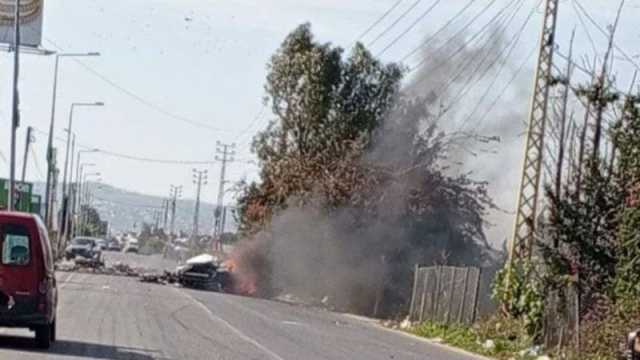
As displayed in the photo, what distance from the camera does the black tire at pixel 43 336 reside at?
86.9 feet

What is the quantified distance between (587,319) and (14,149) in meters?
27.9

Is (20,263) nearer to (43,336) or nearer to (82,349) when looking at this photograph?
(43,336)

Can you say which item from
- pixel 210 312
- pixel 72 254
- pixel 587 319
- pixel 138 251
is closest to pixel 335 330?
pixel 210 312

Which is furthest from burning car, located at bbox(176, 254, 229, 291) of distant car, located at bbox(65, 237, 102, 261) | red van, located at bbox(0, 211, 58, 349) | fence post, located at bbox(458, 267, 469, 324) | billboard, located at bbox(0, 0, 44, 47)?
red van, located at bbox(0, 211, 58, 349)

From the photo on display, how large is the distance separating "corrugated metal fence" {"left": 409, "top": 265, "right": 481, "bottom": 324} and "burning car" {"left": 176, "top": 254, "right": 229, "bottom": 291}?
2009 centimetres

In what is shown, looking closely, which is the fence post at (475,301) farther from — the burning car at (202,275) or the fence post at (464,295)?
the burning car at (202,275)

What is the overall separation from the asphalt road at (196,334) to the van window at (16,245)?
143 centimetres

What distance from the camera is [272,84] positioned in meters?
86.8

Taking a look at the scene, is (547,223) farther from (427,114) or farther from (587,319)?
(427,114)

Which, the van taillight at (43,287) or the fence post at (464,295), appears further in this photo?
the fence post at (464,295)

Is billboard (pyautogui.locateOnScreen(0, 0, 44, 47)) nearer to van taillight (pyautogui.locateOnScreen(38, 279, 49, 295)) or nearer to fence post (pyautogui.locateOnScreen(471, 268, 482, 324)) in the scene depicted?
fence post (pyautogui.locateOnScreen(471, 268, 482, 324))

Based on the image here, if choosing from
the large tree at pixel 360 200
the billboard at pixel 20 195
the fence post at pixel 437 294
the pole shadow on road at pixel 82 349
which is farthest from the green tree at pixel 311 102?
the pole shadow on road at pixel 82 349

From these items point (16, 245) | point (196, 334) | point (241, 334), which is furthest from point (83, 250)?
point (16, 245)

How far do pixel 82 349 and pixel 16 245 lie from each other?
2.28 meters
